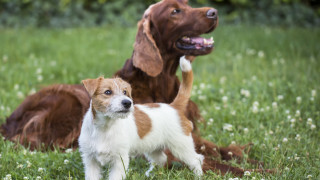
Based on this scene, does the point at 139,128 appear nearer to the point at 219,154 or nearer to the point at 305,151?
the point at 219,154

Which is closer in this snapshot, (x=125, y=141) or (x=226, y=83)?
(x=125, y=141)

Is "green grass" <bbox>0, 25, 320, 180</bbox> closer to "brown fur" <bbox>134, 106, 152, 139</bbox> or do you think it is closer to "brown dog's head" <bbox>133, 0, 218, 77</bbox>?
"brown fur" <bbox>134, 106, 152, 139</bbox>

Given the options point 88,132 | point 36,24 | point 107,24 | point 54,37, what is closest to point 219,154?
point 88,132

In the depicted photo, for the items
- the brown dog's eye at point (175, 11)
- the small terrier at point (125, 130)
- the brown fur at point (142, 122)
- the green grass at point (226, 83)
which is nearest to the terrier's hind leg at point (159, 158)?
the small terrier at point (125, 130)

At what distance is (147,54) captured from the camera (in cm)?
391

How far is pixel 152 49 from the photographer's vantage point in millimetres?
3926

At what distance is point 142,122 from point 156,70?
0.83 m

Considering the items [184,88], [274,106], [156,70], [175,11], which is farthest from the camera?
[274,106]

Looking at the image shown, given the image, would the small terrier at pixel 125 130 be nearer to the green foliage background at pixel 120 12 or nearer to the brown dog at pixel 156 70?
the brown dog at pixel 156 70

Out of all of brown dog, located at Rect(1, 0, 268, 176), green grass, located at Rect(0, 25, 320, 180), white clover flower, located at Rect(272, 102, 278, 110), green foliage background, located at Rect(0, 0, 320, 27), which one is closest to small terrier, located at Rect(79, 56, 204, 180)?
green grass, located at Rect(0, 25, 320, 180)

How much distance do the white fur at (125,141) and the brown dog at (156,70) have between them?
513 mm

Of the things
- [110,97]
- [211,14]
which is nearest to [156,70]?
[211,14]

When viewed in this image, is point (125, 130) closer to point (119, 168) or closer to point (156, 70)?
point (119, 168)

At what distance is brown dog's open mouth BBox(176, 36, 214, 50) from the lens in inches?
155
